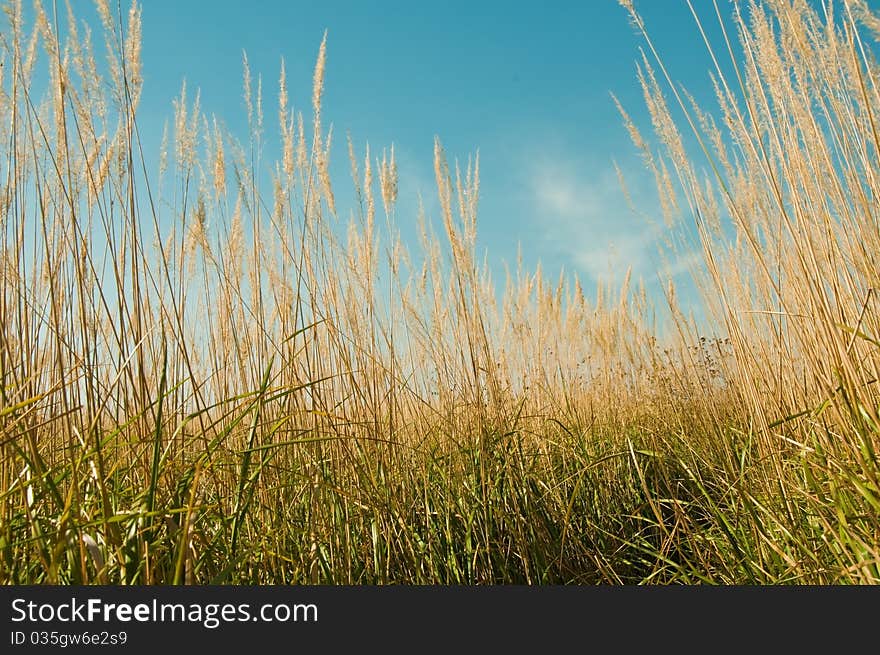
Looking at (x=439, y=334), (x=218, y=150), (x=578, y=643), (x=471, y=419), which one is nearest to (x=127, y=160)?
(x=218, y=150)

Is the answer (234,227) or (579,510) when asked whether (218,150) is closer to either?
(234,227)

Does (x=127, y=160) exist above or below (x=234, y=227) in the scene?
below

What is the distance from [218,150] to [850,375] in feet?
6.35

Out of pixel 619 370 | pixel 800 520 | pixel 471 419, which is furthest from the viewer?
pixel 619 370

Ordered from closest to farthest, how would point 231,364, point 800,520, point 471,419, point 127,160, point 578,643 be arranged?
point 578,643, point 127,160, point 800,520, point 231,364, point 471,419

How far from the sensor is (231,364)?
1879mm

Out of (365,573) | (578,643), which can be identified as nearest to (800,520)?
(578,643)

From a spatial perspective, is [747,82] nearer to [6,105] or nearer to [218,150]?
[218,150]

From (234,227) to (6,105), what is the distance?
0.74 m

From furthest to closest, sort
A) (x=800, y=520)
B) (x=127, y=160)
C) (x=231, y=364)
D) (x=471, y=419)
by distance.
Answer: (x=471, y=419) → (x=231, y=364) → (x=800, y=520) → (x=127, y=160)

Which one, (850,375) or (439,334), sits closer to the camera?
(850,375)

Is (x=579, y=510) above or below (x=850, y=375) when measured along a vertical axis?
below

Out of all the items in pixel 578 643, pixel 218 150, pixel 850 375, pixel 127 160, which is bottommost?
pixel 578 643

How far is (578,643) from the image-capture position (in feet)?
3.28
